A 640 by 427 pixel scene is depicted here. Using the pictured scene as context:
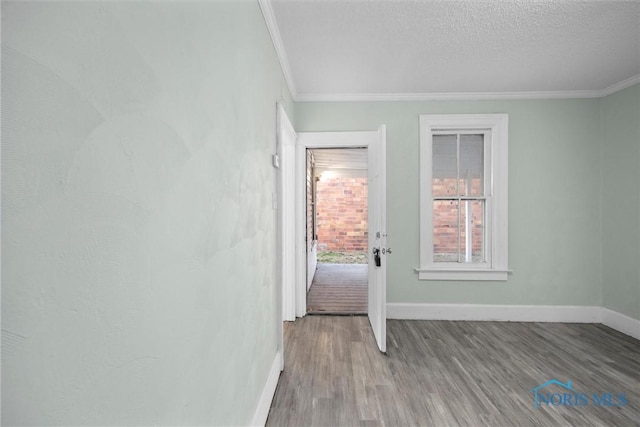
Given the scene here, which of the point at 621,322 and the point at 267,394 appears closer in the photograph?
the point at 267,394

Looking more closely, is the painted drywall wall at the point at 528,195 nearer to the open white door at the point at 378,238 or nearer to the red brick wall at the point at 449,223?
the red brick wall at the point at 449,223

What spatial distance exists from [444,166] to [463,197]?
1.40ft

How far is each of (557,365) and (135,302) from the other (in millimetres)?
3180

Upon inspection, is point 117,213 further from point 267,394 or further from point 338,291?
point 338,291

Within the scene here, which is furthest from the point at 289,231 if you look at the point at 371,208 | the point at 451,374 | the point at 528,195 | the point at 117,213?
the point at 117,213

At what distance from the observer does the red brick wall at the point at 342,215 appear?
8.19 m

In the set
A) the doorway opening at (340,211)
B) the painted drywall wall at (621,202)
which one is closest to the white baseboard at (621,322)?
the painted drywall wall at (621,202)

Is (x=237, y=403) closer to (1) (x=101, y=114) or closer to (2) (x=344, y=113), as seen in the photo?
(1) (x=101, y=114)

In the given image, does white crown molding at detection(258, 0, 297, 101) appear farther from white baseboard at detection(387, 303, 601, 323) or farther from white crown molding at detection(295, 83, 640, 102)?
white baseboard at detection(387, 303, 601, 323)

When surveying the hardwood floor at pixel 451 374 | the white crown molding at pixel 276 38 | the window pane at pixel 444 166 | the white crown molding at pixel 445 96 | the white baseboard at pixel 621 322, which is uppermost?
the white crown molding at pixel 445 96

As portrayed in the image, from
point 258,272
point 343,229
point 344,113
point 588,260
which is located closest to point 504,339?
point 588,260

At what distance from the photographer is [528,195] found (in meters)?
3.50

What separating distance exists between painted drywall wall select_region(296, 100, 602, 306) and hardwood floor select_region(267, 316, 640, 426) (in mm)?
402

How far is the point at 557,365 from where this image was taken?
254cm
